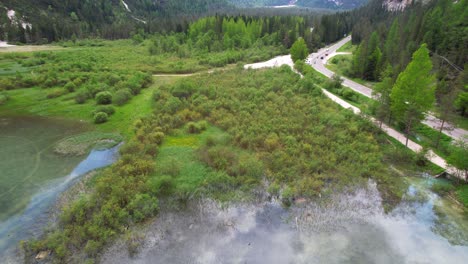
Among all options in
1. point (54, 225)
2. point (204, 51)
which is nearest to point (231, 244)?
point (54, 225)

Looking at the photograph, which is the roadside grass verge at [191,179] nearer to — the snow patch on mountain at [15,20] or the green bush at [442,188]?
the green bush at [442,188]

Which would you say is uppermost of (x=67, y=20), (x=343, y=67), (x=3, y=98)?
(x=67, y=20)

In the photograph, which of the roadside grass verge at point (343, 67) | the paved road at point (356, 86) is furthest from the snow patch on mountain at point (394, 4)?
the roadside grass verge at point (343, 67)

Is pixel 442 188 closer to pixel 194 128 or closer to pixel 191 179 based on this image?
pixel 191 179

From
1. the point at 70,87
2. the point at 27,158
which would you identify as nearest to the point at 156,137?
the point at 27,158

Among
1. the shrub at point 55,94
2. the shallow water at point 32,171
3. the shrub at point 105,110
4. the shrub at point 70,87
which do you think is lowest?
the shallow water at point 32,171
